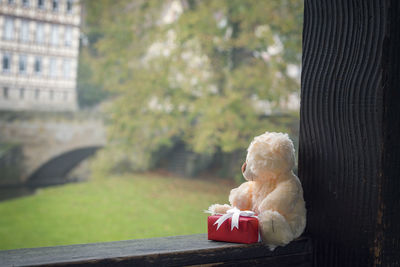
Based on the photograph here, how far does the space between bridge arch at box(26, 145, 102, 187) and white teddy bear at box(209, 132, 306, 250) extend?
8612 mm

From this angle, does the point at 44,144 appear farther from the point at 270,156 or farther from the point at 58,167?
the point at 270,156

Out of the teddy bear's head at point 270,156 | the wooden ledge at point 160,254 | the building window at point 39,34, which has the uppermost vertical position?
the building window at point 39,34

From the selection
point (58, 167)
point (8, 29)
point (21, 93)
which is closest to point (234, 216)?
point (21, 93)

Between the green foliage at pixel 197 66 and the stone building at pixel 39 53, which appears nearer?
the green foliage at pixel 197 66

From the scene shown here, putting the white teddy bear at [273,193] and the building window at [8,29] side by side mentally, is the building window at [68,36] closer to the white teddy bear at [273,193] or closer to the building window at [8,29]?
the building window at [8,29]

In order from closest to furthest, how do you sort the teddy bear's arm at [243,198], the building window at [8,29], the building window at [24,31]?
the teddy bear's arm at [243,198] < the building window at [8,29] < the building window at [24,31]

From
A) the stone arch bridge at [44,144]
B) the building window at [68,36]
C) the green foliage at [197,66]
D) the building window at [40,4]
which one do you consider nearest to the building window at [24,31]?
the building window at [40,4]

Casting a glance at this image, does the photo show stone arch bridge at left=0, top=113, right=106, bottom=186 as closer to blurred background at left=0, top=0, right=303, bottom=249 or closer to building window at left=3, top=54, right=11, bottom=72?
blurred background at left=0, top=0, right=303, bottom=249

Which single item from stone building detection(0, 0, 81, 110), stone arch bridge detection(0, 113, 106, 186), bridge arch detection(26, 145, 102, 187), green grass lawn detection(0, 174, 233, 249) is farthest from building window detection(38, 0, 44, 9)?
green grass lawn detection(0, 174, 233, 249)

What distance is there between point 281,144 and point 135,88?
23.6 ft

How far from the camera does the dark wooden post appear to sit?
2.73 feet

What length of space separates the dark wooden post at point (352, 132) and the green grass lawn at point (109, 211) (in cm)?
628

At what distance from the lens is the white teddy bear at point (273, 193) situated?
854 mm

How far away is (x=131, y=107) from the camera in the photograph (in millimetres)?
7766
